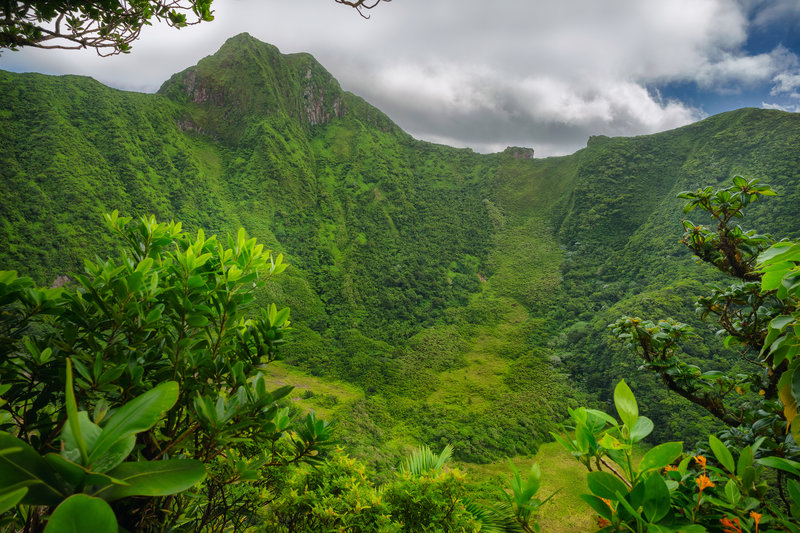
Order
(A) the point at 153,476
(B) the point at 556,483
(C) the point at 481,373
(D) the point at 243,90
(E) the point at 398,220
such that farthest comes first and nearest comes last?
(E) the point at 398,220, (D) the point at 243,90, (C) the point at 481,373, (B) the point at 556,483, (A) the point at 153,476

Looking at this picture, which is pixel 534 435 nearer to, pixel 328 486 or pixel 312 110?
pixel 328 486

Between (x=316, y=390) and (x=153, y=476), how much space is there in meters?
27.4

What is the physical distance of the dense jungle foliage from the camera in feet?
74.7

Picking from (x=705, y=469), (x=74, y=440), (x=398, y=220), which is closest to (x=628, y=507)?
(x=705, y=469)

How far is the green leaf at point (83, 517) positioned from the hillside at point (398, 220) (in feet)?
43.6

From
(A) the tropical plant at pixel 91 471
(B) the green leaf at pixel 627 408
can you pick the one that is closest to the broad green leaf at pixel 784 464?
A: (B) the green leaf at pixel 627 408

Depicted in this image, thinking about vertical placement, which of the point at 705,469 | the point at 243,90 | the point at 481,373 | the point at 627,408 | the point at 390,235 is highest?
the point at 243,90

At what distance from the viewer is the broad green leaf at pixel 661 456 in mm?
732

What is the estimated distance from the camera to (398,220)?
5619 centimetres

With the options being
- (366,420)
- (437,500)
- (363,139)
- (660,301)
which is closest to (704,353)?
(660,301)

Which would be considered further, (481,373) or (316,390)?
(481,373)

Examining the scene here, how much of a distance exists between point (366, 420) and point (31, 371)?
23.8m

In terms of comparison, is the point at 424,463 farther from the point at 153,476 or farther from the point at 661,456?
the point at 153,476

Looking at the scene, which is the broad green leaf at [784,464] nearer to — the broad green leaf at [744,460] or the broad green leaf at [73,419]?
the broad green leaf at [744,460]
